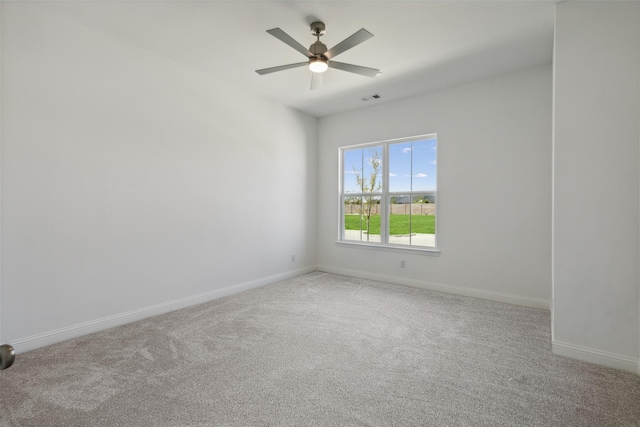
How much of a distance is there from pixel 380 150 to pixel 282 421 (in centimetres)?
412

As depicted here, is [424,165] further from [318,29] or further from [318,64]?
[318,29]

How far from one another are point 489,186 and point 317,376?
Result: 3165mm

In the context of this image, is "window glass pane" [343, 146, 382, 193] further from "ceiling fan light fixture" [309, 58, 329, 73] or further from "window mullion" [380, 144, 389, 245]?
"ceiling fan light fixture" [309, 58, 329, 73]

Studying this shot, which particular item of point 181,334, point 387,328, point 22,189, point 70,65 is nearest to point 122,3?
point 70,65

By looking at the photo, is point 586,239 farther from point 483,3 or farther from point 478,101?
point 478,101

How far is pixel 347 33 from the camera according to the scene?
9.36 feet

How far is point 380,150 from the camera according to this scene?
16.3 ft

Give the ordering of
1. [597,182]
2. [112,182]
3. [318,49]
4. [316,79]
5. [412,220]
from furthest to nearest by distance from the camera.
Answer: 1. [412,220]
2. [316,79]
3. [112,182]
4. [318,49]
5. [597,182]

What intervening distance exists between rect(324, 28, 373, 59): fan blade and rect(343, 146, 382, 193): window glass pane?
2.53m

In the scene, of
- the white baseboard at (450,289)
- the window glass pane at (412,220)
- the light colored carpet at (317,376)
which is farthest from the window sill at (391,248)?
the light colored carpet at (317,376)

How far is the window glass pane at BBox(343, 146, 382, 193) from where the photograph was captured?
5004mm

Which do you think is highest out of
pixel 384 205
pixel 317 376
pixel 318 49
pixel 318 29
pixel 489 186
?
pixel 318 29

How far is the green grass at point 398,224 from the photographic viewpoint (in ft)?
14.6

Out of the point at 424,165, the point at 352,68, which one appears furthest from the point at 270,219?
the point at 352,68
